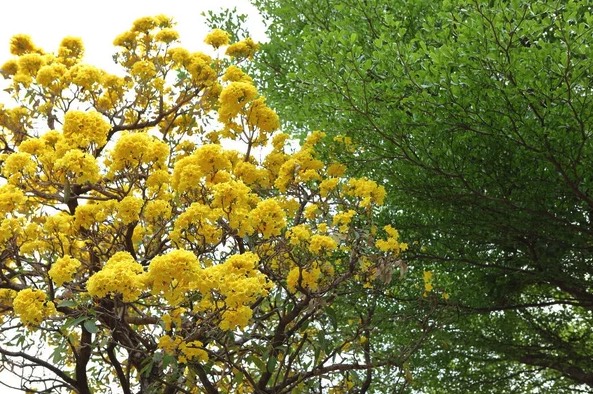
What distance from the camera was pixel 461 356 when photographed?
11406 millimetres

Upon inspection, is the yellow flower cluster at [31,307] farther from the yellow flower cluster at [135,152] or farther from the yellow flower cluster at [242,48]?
the yellow flower cluster at [242,48]

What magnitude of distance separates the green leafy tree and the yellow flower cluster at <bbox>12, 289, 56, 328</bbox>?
3445mm

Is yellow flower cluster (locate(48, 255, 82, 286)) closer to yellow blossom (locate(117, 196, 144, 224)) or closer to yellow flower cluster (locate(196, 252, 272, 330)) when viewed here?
yellow blossom (locate(117, 196, 144, 224))

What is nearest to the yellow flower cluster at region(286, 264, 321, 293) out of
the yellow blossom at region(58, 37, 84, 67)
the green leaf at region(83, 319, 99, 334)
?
the green leaf at region(83, 319, 99, 334)

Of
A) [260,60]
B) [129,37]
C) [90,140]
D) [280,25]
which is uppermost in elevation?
[280,25]

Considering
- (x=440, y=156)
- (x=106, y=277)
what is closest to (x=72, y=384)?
(x=106, y=277)

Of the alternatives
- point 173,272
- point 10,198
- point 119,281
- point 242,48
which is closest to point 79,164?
point 10,198

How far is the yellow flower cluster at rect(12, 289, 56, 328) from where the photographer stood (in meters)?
5.30

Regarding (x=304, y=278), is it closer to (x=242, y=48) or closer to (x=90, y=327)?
(x=90, y=327)

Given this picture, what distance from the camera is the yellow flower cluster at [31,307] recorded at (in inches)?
209

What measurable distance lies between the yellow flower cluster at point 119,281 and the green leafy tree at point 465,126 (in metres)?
3.15

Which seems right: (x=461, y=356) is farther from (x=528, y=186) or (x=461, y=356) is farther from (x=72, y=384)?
(x=72, y=384)

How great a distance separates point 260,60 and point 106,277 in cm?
584

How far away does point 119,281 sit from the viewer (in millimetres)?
4688
